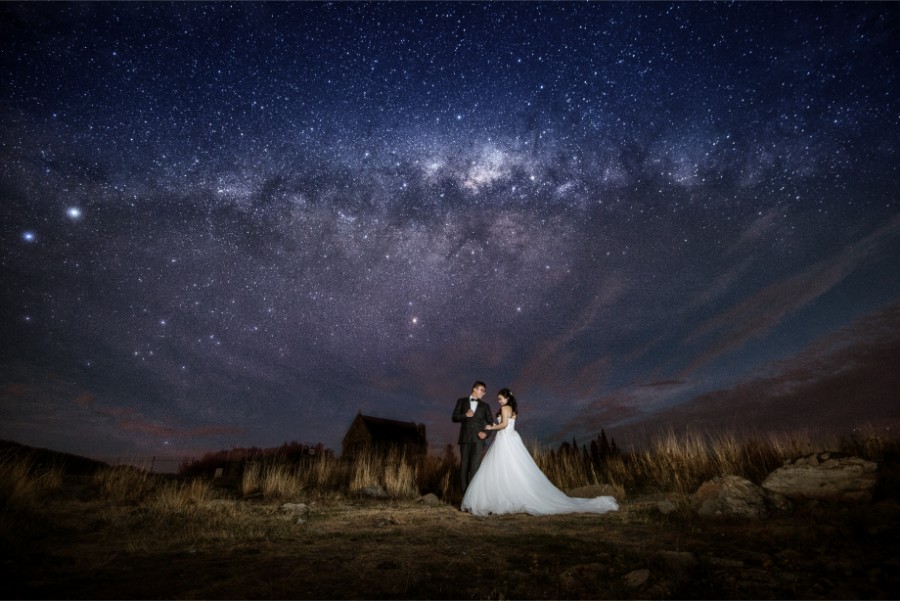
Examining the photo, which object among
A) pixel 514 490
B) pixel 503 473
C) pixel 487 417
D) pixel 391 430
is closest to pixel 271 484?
pixel 487 417

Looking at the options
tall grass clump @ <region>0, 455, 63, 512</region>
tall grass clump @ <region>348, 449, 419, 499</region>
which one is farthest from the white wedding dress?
tall grass clump @ <region>0, 455, 63, 512</region>

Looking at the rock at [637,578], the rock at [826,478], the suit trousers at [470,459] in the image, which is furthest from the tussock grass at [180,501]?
the rock at [826,478]

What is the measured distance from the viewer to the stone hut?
30344 mm

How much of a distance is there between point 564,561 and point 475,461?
5539 mm

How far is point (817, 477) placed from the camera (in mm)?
6156

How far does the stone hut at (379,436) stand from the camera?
99.6 ft

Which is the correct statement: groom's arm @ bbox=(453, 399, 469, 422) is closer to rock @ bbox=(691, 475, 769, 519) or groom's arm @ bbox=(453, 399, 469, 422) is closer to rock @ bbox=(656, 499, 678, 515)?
rock @ bbox=(656, 499, 678, 515)

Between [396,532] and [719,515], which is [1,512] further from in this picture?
[719,515]

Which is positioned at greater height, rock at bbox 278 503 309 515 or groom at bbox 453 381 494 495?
groom at bbox 453 381 494 495

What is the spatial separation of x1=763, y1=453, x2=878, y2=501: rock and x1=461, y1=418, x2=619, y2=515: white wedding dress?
8.59 ft

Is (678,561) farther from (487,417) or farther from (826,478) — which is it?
(487,417)

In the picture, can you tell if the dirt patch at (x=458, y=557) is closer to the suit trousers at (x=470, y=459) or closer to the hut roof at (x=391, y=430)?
the suit trousers at (x=470, y=459)

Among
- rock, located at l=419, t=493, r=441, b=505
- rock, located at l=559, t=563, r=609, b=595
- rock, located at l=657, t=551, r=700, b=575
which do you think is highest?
Result: rock, located at l=419, t=493, r=441, b=505

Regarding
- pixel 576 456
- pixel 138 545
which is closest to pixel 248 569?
pixel 138 545
